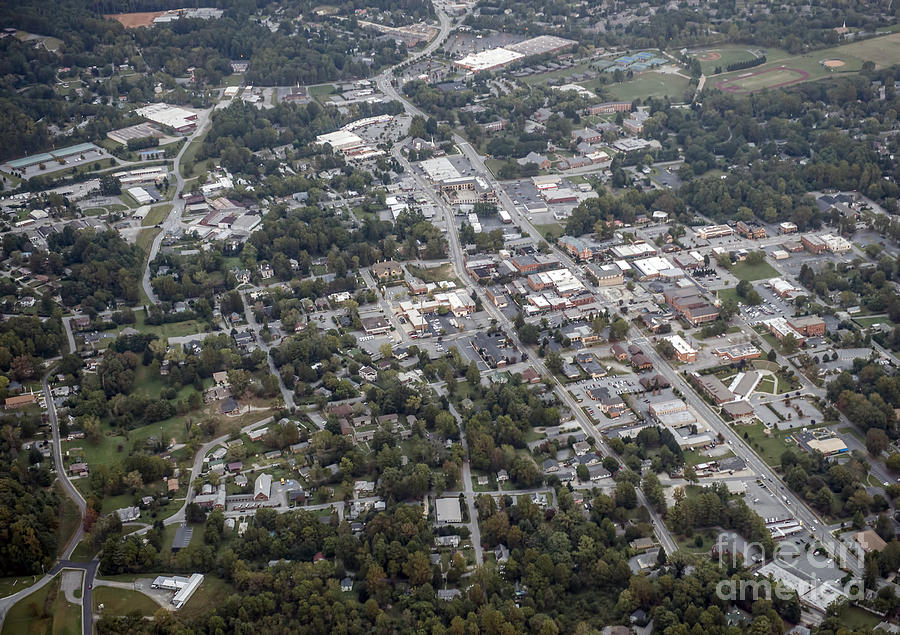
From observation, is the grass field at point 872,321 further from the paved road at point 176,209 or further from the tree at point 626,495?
the paved road at point 176,209

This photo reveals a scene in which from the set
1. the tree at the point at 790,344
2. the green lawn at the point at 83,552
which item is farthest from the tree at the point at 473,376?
the green lawn at the point at 83,552

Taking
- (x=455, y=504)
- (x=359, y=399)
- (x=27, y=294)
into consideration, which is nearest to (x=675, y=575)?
(x=455, y=504)

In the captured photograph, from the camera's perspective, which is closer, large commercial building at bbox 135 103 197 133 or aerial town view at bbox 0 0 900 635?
aerial town view at bbox 0 0 900 635

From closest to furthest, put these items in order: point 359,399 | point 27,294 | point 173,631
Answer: point 173,631 → point 359,399 → point 27,294

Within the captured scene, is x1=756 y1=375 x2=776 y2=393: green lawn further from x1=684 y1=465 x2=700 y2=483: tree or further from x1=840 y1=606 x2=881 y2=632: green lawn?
x1=840 y1=606 x2=881 y2=632: green lawn

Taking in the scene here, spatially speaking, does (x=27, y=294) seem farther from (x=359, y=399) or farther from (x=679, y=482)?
(x=679, y=482)

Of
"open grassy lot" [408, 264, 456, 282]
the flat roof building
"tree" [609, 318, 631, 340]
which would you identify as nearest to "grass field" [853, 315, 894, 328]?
"tree" [609, 318, 631, 340]

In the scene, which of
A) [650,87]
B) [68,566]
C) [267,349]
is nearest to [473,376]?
[267,349]

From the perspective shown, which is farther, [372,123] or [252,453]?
[372,123]
